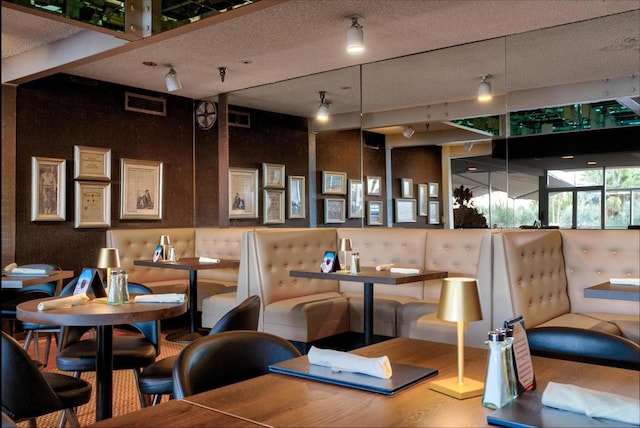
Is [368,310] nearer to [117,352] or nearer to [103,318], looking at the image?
[117,352]

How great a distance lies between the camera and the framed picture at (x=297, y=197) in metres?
7.34

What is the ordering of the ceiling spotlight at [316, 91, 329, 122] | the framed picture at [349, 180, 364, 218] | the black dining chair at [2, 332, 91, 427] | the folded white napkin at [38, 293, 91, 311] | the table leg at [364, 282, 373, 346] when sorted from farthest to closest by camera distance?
the ceiling spotlight at [316, 91, 329, 122]
the framed picture at [349, 180, 364, 218]
the table leg at [364, 282, 373, 346]
the folded white napkin at [38, 293, 91, 311]
the black dining chair at [2, 332, 91, 427]

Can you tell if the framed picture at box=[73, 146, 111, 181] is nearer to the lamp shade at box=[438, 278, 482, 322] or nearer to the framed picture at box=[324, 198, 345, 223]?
the framed picture at box=[324, 198, 345, 223]

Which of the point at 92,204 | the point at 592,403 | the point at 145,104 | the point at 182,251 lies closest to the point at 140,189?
the point at 92,204

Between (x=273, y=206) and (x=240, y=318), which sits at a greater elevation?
(x=273, y=206)

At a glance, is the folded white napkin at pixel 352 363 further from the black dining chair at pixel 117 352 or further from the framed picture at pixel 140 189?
the framed picture at pixel 140 189

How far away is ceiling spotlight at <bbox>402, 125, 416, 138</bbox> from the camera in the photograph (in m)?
6.32

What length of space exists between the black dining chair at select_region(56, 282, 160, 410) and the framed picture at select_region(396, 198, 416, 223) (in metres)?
3.49

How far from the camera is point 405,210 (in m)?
6.35

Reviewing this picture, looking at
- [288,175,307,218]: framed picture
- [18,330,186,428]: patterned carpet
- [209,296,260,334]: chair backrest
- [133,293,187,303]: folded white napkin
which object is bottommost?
[18,330,186,428]: patterned carpet

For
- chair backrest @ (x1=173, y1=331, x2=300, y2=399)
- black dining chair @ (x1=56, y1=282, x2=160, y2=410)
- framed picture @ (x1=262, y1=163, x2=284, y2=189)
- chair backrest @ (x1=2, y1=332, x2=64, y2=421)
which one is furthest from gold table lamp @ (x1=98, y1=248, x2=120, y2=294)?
framed picture @ (x1=262, y1=163, x2=284, y2=189)

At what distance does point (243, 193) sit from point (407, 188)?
227 cm

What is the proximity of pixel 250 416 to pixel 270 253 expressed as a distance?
384 cm

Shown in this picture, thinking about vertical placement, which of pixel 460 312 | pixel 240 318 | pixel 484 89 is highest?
pixel 484 89
